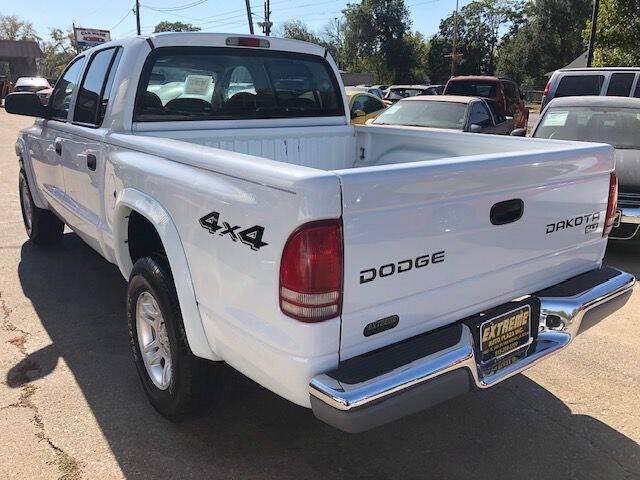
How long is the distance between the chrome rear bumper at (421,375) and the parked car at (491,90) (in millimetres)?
13014

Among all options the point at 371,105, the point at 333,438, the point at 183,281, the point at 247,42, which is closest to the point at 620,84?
the point at 371,105

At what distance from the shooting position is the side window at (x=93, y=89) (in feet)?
12.6

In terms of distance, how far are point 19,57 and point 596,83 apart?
62382mm

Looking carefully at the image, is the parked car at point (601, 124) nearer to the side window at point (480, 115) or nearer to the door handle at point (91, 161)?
the side window at point (480, 115)

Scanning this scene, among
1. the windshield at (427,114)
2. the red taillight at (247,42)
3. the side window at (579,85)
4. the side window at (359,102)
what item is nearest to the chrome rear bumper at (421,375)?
the red taillight at (247,42)

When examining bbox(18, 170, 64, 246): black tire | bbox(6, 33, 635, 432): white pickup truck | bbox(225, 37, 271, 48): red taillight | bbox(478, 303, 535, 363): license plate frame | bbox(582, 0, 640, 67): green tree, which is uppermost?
bbox(582, 0, 640, 67): green tree

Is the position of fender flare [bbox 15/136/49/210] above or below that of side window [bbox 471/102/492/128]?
below

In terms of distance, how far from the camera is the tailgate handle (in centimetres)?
244

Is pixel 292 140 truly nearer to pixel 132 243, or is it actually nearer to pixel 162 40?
pixel 162 40

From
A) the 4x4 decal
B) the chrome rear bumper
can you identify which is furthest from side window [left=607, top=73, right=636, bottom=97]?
the 4x4 decal

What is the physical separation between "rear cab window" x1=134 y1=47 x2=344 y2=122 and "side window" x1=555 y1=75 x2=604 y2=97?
804cm

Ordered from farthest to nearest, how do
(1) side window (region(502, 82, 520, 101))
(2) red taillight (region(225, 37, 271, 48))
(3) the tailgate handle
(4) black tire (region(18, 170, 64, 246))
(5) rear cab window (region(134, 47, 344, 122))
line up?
(1) side window (region(502, 82, 520, 101))
(4) black tire (region(18, 170, 64, 246))
(2) red taillight (region(225, 37, 271, 48))
(5) rear cab window (region(134, 47, 344, 122))
(3) the tailgate handle

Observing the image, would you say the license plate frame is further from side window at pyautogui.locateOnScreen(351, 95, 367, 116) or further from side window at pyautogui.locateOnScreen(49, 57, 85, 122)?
side window at pyautogui.locateOnScreen(351, 95, 367, 116)

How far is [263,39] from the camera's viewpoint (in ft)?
13.4
